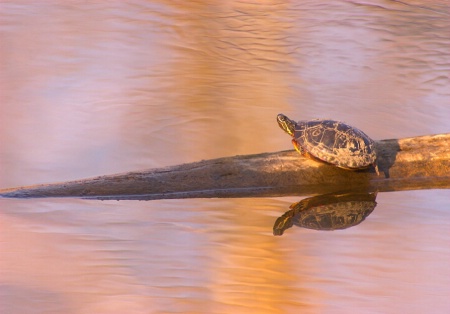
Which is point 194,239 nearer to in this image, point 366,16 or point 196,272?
point 196,272

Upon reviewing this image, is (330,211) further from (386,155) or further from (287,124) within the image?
(287,124)

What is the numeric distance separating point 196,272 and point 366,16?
6029mm

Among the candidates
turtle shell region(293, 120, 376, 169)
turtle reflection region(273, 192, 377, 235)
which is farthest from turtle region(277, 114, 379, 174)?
turtle reflection region(273, 192, 377, 235)

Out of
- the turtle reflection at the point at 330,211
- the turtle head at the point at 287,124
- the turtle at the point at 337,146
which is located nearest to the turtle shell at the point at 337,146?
the turtle at the point at 337,146

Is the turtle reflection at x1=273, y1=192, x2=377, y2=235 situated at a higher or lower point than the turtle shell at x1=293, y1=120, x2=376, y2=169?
lower

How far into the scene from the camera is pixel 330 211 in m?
5.16

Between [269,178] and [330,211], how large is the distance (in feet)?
1.45

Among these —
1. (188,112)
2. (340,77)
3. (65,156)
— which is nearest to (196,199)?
(65,156)

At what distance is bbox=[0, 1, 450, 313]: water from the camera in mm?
4188

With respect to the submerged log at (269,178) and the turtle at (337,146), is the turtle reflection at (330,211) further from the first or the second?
the turtle at (337,146)

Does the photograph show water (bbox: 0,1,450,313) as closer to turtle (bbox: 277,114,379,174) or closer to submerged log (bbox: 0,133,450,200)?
submerged log (bbox: 0,133,450,200)

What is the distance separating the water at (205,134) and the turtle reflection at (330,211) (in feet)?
0.20

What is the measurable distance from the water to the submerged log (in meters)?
0.07

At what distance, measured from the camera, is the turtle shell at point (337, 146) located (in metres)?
4.98
